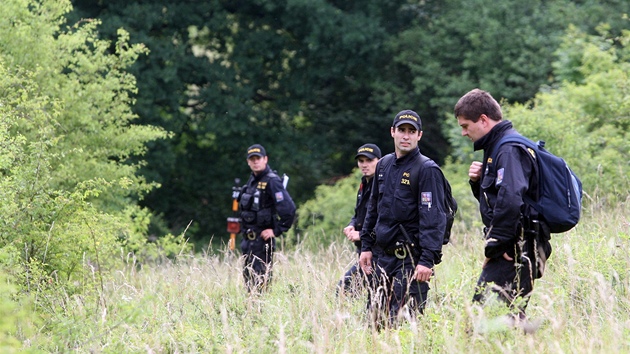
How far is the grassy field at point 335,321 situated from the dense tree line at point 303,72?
1642 centimetres

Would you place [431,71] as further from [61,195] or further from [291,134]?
[61,195]

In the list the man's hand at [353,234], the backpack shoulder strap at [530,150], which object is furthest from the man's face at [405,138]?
the man's hand at [353,234]

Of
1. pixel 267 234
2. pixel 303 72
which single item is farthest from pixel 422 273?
pixel 303 72

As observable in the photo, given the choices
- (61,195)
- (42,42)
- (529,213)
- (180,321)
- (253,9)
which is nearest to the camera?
(529,213)

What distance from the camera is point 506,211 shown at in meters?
4.76

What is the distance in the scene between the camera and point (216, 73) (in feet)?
81.5

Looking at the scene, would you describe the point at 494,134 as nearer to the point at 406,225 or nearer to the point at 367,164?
the point at 406,225

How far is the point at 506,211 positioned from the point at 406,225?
1.26 metres

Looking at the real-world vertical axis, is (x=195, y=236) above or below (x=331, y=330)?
below

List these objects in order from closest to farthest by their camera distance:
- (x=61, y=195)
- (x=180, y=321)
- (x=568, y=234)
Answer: (x=180, y=321), (x=61, y=195), (x=568, y=234)

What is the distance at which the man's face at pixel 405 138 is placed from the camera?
5992mm

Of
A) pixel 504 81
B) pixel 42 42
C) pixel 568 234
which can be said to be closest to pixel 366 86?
pixel 504 81

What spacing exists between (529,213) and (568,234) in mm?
3184

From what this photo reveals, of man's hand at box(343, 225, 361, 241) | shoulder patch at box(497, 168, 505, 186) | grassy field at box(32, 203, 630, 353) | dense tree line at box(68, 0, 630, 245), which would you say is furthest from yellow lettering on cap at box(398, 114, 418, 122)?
dense tree line at box(68, 0, 630, 245)
